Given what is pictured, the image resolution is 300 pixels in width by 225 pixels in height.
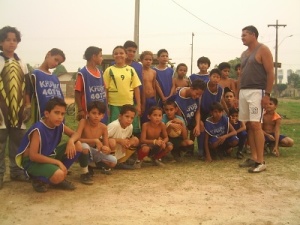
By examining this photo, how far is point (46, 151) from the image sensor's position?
3771 millimetres

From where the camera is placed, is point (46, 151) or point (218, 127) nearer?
point (46, 151)

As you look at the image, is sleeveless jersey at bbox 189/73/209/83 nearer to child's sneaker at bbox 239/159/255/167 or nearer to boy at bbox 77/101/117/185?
child's sneaker at bbox 239/159/255/167

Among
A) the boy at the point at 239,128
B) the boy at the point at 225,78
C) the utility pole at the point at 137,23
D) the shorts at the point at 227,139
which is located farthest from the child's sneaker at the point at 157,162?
the utility pole at the point at 137,23

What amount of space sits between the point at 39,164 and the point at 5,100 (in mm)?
852

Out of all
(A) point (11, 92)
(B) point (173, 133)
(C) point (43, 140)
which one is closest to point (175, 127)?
(B) point (173, 133)

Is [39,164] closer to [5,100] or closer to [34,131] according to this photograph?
[34,131]

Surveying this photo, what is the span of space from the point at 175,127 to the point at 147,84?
922 millimetres

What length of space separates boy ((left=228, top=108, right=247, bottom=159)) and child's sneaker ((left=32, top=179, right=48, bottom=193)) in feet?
10.7

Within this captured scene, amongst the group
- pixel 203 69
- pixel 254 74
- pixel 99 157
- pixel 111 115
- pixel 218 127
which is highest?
pixel 203 69

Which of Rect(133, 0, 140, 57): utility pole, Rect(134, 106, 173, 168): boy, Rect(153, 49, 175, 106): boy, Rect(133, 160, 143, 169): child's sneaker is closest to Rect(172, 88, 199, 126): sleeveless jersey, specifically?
Rect(153, 49, 175, 106): boy

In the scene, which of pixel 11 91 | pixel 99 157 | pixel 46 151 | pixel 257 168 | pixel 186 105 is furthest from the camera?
pixel 186 105

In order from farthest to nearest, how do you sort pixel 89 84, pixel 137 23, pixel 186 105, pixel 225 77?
pixel 137 23 → pixel 225 77 → pixel 186 105 → pixel 89 84

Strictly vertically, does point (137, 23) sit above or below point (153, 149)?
above

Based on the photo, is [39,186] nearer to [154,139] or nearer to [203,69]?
[154,139]
